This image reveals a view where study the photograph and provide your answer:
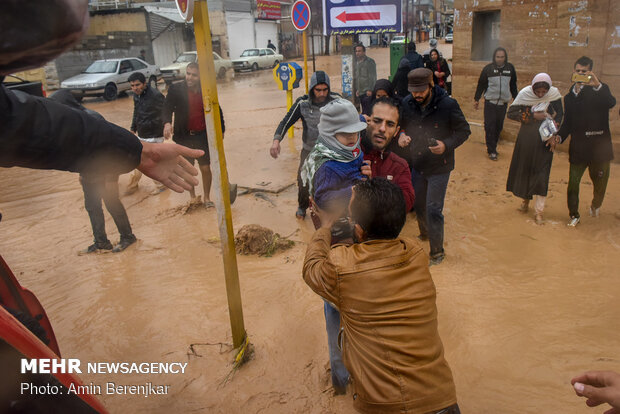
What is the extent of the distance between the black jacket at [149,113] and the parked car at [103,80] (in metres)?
11.5

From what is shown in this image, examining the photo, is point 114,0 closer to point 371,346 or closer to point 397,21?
point 397,21

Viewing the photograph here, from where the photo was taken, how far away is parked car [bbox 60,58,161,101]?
57.9ft

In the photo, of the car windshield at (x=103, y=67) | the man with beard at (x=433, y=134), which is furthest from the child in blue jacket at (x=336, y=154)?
Result: the car windshield at (x=103, y=67)

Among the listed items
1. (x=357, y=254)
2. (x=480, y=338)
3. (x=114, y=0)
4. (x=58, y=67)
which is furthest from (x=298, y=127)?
(x=114, y=0)

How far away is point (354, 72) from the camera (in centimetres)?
984

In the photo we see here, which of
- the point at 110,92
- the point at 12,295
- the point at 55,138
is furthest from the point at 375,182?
the point at 110,92

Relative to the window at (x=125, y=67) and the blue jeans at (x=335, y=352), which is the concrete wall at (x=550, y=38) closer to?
the blue jeans at (x=335, y=352)

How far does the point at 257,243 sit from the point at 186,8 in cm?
298

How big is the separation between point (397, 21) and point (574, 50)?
127 inches

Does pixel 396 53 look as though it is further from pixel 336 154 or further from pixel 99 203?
pixel 336 154

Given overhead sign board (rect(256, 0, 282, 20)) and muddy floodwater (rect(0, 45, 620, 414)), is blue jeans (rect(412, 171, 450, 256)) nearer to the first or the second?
muddy floodwater (rect(0, 45, 620, 414))

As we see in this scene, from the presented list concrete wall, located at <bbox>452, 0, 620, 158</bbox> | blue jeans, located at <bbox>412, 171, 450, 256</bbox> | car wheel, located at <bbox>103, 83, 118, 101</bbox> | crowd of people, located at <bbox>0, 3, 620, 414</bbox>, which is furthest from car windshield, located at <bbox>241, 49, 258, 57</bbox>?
blue jeans, located at <bbox>412, 171, 450, 256</bbox>

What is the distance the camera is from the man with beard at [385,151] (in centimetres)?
320

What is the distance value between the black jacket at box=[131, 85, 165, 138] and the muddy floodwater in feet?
3.44
